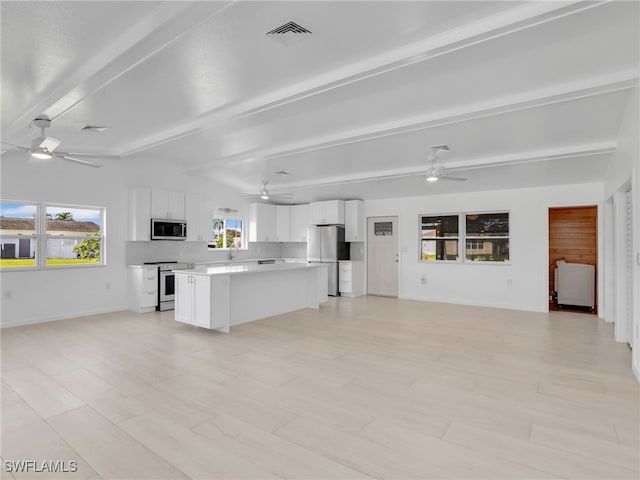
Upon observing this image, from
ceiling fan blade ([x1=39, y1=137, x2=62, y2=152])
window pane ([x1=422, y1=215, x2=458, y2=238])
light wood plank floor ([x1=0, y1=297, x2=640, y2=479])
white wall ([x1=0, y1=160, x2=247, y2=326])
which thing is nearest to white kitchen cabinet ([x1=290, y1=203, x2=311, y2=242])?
window pane ([x1=422, y1=215, x2=458, y2=238])

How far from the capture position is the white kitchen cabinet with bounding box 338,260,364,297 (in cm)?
841

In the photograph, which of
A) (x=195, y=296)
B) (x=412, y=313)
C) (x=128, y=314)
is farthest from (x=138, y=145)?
(x=412, y=313)

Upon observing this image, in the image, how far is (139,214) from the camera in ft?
21.2

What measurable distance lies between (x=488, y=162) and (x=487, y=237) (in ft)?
7.50

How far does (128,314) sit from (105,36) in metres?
4.88

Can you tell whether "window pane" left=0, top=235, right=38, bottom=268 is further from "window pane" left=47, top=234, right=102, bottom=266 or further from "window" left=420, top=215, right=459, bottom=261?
"window" left=420, top=215, right=459, bottom=261

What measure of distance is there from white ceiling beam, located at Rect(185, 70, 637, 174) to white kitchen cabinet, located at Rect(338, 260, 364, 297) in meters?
3.78

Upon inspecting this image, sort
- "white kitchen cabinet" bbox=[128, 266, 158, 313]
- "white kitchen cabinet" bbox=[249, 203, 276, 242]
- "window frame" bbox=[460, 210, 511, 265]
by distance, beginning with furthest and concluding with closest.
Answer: "white kitchen cabinet" bbox=[249, 203, 276, 242], "window frame" bbox=[460, 210, 511, 265], "white kitchen cabinet" bbox=[128, 266, 158, 313]

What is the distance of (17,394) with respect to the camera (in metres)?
2.91

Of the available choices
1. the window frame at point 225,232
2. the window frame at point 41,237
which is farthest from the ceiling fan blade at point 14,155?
the window frame at point 225,232

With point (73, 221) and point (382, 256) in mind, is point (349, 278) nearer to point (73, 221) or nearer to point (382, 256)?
point (382, 256)

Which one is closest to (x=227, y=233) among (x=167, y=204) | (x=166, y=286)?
(x=167, y=204)

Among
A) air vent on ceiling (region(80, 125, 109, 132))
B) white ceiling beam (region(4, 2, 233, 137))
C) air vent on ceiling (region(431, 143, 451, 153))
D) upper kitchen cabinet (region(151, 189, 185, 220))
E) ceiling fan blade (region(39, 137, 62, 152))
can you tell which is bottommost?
upper kitchen cabinet (region(151, 189, 185, 220))

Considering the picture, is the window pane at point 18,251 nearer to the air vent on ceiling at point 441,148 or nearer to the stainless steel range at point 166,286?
the stainless steel range at point 166,286
